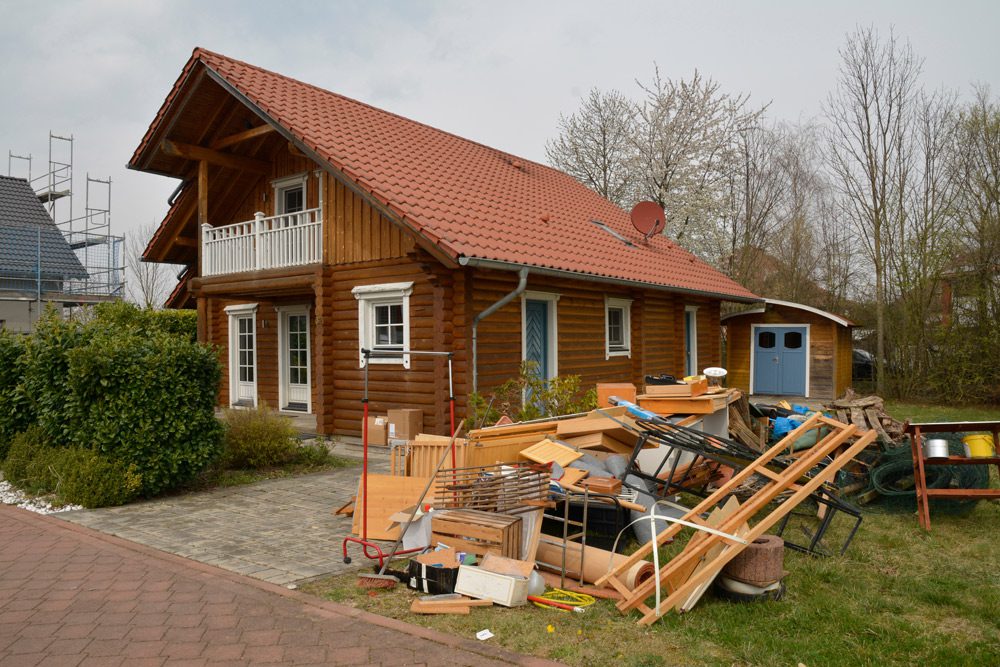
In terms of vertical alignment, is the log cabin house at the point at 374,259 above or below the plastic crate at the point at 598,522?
above

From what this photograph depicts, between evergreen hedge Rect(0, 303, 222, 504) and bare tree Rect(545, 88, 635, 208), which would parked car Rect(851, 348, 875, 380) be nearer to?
bare tree Rect(545, 88, 635, 208)

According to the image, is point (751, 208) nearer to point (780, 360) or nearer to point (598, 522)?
point (780, 360)

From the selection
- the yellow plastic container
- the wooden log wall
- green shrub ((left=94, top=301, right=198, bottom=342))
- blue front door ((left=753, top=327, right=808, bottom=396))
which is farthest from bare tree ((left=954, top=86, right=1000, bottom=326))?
green shrub ((left=94, top=301, right=198, bottom=342))

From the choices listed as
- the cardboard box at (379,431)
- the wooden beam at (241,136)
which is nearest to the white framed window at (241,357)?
the wooden beam at (241,136)

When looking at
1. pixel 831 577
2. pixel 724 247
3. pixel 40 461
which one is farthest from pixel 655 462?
pixel 724 247

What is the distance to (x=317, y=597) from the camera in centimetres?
480

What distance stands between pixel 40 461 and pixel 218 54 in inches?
317

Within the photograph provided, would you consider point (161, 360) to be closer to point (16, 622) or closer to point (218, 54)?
point (16, 622)

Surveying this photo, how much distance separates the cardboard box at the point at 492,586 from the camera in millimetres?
4555

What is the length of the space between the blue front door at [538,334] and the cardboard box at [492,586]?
24.1 feet

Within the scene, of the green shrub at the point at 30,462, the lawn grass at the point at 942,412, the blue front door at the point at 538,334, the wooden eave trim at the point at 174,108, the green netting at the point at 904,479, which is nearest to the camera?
the green netting at the point at 904,479

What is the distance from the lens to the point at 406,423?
10570 millimetres

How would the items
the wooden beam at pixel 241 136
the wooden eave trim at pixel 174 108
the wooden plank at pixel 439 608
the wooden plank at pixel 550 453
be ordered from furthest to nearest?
the wooden eave trim at pixel 174 108, the wooden beam at pixel 241 136, the wooden plank at pixel 550 453, the wooden plank at pixel 439 608

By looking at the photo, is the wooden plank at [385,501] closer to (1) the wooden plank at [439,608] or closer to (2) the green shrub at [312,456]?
(1) the wooden plank at [439,608]
